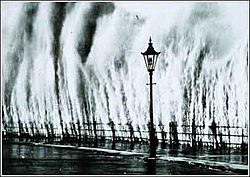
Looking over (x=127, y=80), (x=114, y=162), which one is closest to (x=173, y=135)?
(x=127, y=80)

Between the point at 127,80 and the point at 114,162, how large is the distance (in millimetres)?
5321

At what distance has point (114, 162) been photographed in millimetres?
16078

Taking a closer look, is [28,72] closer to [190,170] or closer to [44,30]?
[44,30]

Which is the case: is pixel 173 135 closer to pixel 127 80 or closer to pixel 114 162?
pixel 127 80

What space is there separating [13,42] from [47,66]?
79.1 inches

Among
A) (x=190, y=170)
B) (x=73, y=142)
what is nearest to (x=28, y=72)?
(x=73, y=142)

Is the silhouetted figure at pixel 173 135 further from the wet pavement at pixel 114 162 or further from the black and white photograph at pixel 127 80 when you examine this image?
the wet pavement at pixel 114 162

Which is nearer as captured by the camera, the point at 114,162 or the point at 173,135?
the point at 114,162

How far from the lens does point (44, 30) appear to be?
2142 cm

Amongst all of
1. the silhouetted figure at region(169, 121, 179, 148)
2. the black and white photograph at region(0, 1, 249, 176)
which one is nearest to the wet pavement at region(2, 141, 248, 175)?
the black and white photograph at region(0, 1, 249, 176)

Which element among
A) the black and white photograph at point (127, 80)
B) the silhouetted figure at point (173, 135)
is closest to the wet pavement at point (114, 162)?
the black and white photograph at point (127, 80)

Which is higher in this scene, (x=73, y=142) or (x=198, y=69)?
(x=198, y=69)

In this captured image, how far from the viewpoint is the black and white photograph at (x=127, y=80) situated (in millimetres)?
18094

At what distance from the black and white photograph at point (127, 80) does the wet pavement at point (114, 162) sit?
0.23 feet
